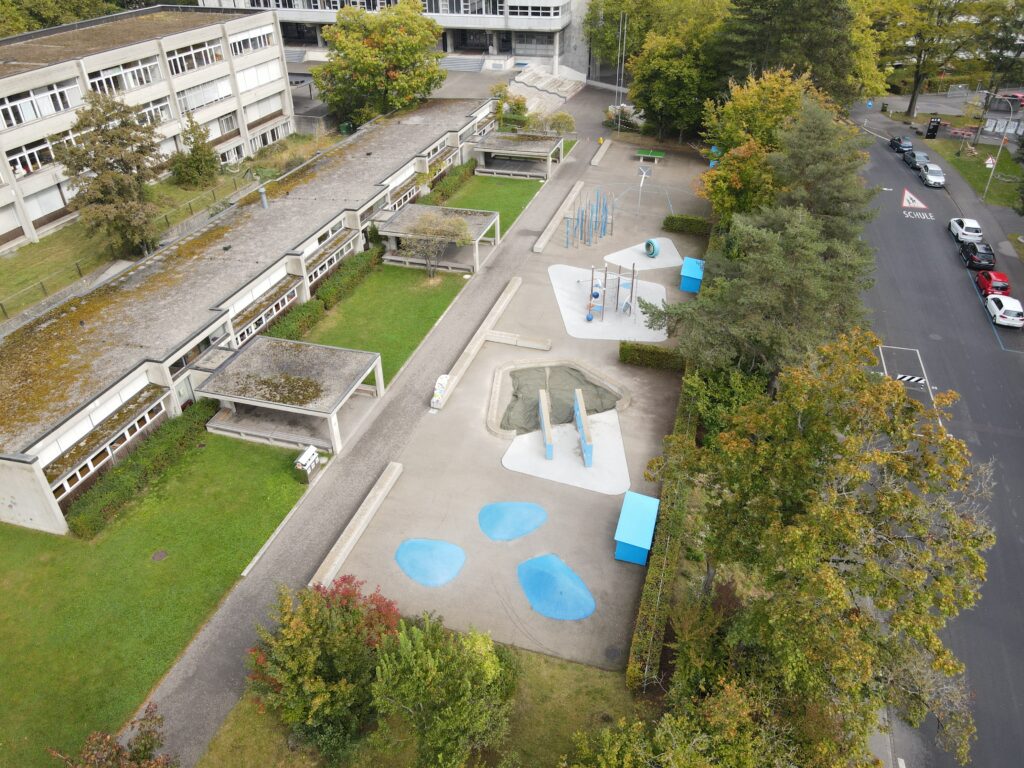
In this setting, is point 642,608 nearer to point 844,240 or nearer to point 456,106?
point 844,240

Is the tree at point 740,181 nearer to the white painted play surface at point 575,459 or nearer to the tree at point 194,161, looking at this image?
the white painted play surface at point 575,459

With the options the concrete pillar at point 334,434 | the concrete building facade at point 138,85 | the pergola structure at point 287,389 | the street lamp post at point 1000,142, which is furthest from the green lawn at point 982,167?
the concrete building facade at point 138,85

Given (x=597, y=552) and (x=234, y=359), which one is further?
(x=234, y=359)

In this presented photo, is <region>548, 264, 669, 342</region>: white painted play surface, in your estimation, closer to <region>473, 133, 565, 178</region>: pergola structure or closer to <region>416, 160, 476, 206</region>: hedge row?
<region>416, 160, 476, 206</region>: hedge row

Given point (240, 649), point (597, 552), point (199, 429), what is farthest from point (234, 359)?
point (597, 552)

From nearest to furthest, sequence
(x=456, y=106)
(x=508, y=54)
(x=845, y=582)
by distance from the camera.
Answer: (x=845, y=582), (x=456, y=106), (x=508, y=54)

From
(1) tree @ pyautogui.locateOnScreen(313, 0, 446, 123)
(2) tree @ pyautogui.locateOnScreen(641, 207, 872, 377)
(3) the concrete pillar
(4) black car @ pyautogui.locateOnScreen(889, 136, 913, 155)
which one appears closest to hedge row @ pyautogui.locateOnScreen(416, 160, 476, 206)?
(1) tree @ pyautogui.locateOnScreen(313, 0, 446, 123)
